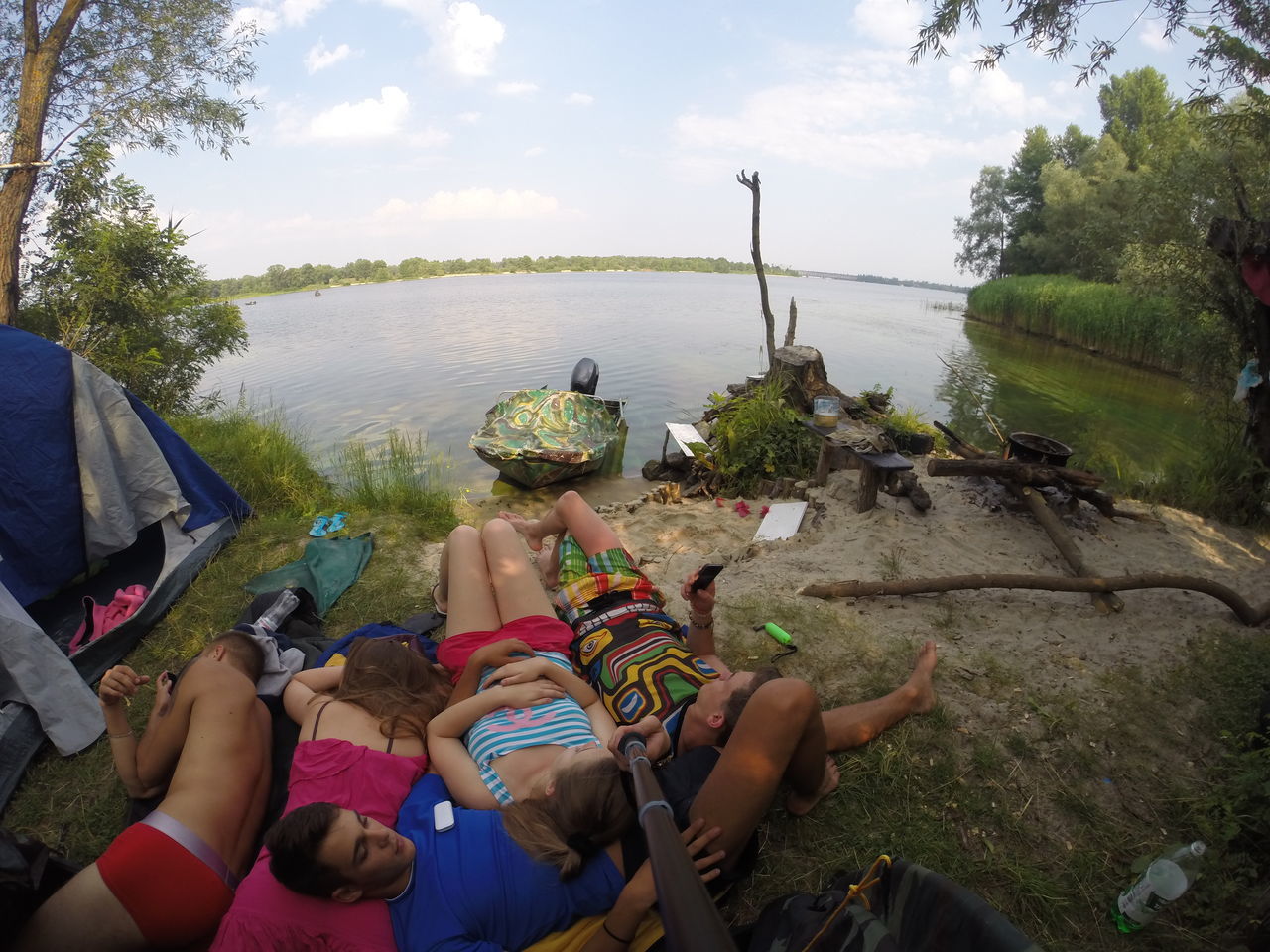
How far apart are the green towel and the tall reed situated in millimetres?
9868

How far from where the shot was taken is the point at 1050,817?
2.32 m

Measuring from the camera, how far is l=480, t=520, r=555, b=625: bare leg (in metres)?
3.19

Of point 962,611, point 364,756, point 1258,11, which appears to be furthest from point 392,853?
point 1258,11

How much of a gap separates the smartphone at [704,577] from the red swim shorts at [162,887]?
2.07 m

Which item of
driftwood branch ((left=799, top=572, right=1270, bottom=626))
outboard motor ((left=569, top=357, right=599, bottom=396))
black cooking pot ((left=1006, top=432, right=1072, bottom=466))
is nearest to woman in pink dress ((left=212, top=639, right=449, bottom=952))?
driftwood branch ((left=799, top=572, right=1270, bottom=626))

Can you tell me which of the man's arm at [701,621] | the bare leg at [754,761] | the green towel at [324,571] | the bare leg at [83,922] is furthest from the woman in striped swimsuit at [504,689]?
the green towel at [324,571]

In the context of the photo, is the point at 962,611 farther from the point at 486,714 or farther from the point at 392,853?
the point at 392,853

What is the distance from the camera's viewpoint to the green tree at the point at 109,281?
7551 millimetres

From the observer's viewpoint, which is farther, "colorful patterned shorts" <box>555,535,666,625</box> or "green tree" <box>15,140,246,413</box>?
"green tree" <box>15,140,246,413</box>

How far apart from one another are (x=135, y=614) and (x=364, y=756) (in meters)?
2.43

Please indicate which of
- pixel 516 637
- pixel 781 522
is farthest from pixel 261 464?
pixel 781 522

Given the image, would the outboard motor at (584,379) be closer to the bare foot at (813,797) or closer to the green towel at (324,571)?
the green towel at (324,571)

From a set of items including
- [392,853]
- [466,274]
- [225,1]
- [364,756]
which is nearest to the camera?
[392,853]

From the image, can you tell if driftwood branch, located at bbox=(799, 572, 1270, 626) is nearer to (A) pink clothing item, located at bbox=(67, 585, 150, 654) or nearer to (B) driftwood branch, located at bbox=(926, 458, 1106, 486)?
(B) driftwood branch, located at bbox=(926, 458, 1106, 486)
